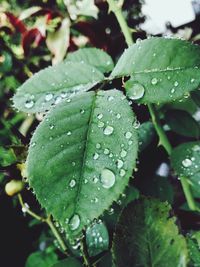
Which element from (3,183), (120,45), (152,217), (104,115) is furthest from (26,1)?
(152,217)

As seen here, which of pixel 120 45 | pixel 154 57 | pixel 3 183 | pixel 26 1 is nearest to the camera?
pixel 154 57

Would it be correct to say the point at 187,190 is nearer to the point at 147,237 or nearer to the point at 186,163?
the point at 186,163

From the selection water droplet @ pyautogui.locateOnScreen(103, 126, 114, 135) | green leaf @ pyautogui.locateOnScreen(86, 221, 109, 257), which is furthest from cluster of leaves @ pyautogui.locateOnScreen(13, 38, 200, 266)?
green leaf @ pyautogui.locateOnScreen(86, 221, 109, 257)

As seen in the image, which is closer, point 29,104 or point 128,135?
point 128,135

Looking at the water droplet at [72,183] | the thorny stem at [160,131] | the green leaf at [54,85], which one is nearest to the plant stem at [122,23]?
the thorny stem at [160,131]

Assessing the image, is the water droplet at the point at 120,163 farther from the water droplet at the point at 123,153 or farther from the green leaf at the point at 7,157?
the green leaf at the point at 7,157

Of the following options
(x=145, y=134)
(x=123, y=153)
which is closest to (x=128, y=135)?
(x=123, y=153)

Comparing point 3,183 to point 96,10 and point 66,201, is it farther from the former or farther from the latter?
point 96,10
